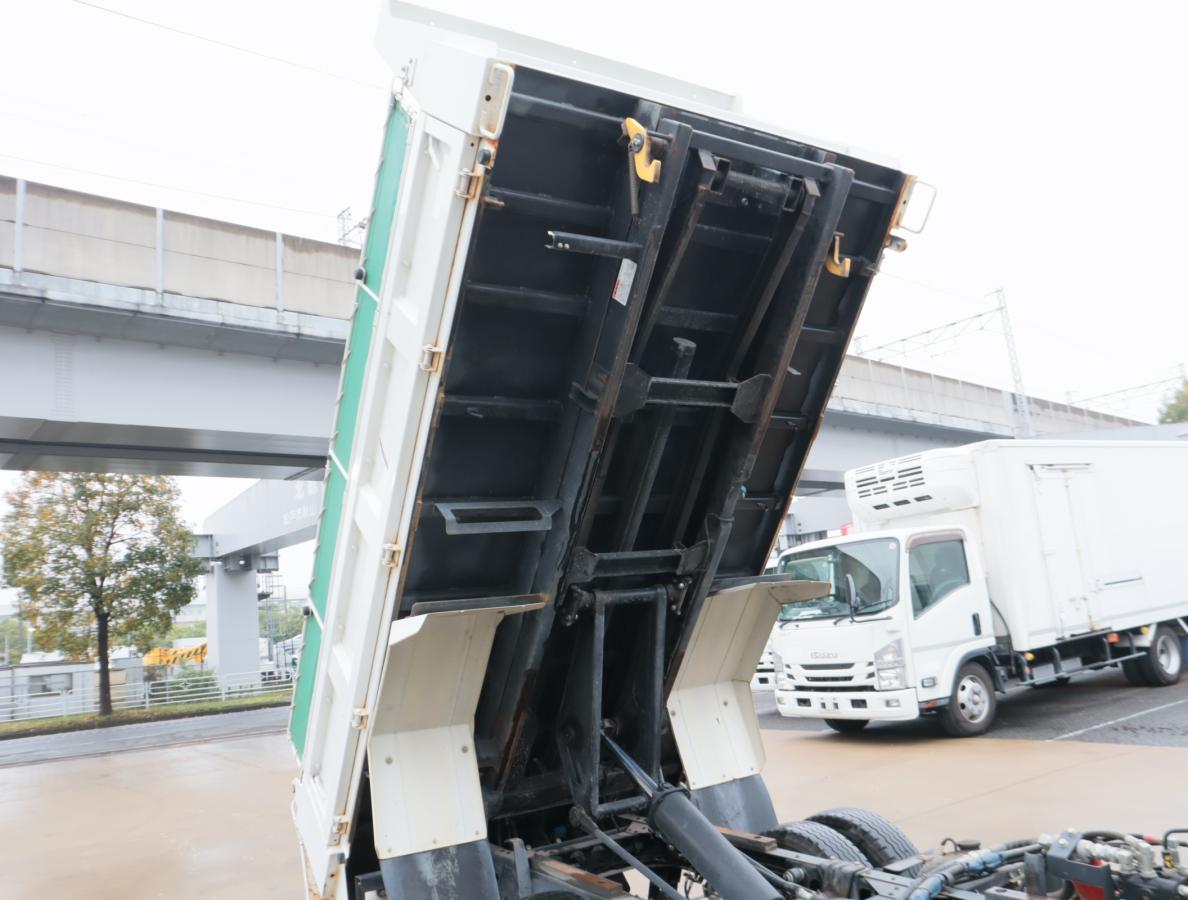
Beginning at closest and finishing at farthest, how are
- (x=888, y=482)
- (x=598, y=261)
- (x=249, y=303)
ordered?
(x=598, y=261)
(x=888, y=482)
(x=249, y=303)

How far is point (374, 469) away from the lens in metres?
3.57

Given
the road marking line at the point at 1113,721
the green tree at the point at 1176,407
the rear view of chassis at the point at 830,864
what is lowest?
the road marking line at the point at 1113,721

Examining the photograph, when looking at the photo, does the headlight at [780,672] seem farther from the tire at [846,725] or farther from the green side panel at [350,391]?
the green side panel at [350,391]

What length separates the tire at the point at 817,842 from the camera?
11.7 ft

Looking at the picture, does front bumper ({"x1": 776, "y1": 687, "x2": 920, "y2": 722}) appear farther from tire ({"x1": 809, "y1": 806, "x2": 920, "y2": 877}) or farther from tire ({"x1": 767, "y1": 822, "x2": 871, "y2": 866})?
tire ({"x1": 767, "y1": 822, "x2": 871, "y2": 866})

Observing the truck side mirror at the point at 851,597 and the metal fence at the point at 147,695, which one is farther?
the metal fence at the point at 147,695

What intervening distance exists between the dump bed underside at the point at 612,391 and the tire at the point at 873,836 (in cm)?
88

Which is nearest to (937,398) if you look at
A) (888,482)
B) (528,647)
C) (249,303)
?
(888,482)

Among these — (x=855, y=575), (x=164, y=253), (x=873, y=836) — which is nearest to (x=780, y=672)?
(x=855, y=575)

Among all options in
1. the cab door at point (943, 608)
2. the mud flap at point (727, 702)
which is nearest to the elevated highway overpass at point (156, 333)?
the cab door at point (943, 608)

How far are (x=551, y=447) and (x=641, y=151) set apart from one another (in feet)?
4.15

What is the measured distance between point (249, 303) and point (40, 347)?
2.64 m

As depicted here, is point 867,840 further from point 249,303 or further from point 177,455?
point 177,455

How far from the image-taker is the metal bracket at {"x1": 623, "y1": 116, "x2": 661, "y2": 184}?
284cm
